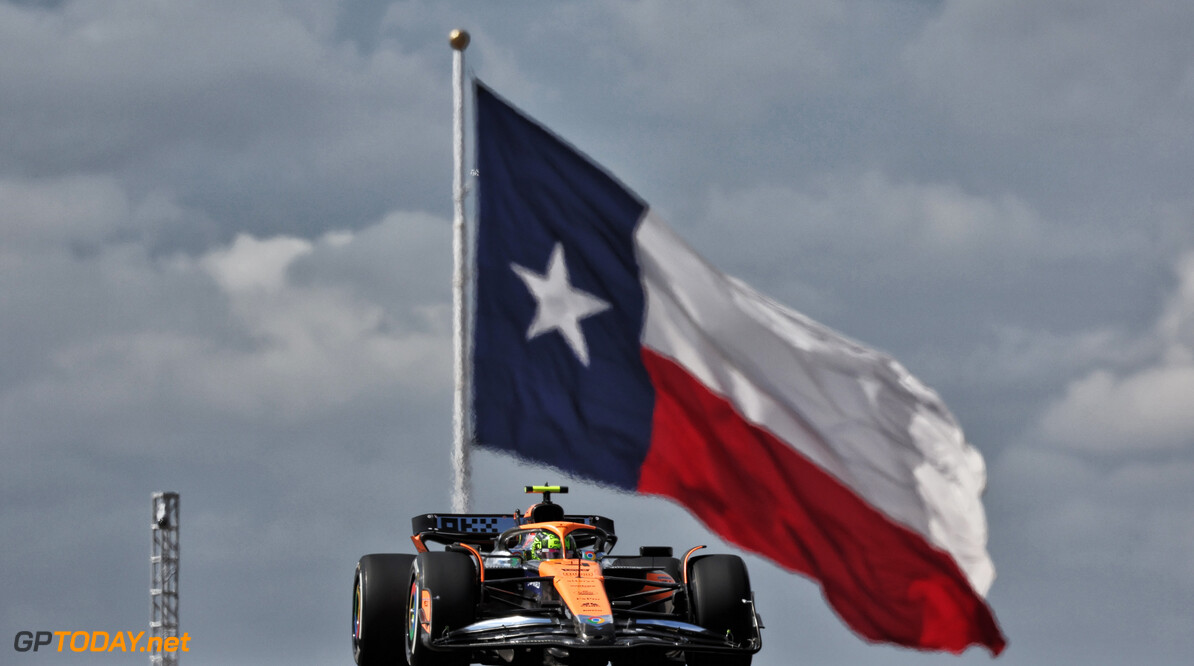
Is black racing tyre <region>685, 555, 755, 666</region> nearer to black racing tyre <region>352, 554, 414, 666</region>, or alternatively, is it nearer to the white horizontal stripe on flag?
black racing tyre <region>352, 554, 414, 666</region>

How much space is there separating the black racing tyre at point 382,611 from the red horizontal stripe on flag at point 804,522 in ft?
11.8

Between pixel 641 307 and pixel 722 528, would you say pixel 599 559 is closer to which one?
pixel 722 528

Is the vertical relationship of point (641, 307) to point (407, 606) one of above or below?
above

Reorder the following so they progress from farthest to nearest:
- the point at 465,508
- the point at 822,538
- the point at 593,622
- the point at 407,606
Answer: the point at 822,538, the point at 465,508, the point at 407,606, the point at 593,622

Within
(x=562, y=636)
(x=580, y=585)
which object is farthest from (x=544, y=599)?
(x=562, y=636)

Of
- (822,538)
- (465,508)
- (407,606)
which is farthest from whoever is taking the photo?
(822,538)

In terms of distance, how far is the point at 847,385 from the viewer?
867 inches

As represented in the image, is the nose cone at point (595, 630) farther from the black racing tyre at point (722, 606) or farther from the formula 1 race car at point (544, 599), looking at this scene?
the black racing tyre at point (722, 606)

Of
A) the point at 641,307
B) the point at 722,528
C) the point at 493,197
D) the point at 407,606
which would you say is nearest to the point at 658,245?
the point at 641,307

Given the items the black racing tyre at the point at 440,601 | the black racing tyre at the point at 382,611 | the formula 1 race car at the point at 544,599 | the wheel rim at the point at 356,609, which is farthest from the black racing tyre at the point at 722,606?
the wheel rim at the point at 356,609

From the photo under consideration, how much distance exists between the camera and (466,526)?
19594 millimetres

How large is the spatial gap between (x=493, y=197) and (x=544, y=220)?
0.73 metres

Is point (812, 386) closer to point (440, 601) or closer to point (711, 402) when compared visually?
point (711, 402)

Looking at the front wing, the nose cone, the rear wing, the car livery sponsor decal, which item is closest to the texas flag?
the rear wing
